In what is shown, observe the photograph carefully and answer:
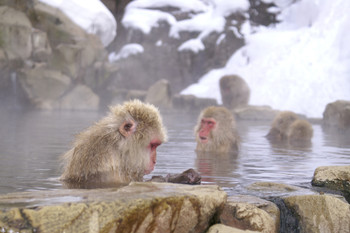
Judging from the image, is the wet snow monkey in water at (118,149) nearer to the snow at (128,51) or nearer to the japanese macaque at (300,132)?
the japanese macaque at (300,132)

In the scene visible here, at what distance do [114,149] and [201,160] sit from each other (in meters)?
2.59

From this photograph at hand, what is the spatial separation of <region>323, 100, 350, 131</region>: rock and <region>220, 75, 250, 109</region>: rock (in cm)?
271

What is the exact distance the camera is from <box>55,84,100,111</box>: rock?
1809 cm

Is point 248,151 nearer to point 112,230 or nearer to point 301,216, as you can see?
point 301,216

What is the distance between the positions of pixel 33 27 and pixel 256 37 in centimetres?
1143

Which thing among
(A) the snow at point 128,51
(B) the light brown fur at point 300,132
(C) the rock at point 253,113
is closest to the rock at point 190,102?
(C) the rock at point 253,113

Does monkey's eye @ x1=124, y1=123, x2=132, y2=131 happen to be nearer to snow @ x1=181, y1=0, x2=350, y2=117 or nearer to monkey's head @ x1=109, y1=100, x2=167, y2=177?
monkey's head @ x1=109, y1=100, x2=167, y2=177

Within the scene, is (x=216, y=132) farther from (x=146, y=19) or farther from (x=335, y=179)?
(x=146, y=19)

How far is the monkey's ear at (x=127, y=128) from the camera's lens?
311 centimetres

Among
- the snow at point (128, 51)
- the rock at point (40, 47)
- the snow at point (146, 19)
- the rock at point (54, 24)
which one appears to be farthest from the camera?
the snow at point (146, 19)

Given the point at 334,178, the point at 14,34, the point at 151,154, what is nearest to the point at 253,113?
the point at 14,34

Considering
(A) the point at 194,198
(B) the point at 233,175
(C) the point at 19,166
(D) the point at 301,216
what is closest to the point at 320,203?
→ (D) the point at 301,216

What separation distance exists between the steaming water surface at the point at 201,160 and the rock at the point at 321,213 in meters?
0.49

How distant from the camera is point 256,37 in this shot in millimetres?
24844
